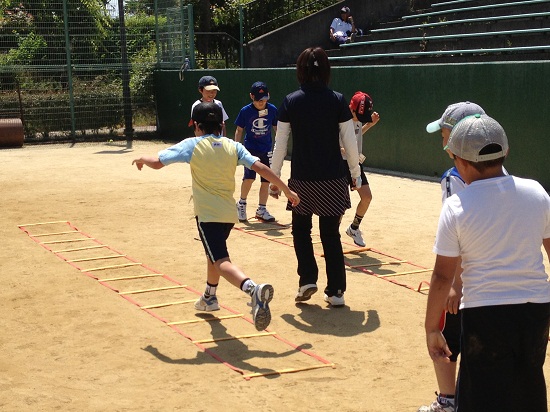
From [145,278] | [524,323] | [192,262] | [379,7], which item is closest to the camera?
[524,323]

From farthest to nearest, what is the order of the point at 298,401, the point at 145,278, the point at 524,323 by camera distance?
1. the point at 145,278
2. the point at 298,401
3. the point at 524,323

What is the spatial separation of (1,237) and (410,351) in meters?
6.10

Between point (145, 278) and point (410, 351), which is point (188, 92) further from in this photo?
point (410, 351)

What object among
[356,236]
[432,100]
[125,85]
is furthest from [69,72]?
[356,236]

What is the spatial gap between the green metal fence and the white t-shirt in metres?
20.8

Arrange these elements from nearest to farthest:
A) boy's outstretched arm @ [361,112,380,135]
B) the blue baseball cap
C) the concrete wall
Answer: boy's outstretched arm @ [361,112,380,135] → the blue baseball cap → the concrete wall

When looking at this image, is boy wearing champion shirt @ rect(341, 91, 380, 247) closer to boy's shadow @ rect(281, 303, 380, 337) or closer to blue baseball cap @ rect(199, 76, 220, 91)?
boy's shadow @ rect(281, 303, 380, 337)

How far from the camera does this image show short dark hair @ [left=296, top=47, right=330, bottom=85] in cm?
722

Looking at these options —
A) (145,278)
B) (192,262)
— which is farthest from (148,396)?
(192,262)

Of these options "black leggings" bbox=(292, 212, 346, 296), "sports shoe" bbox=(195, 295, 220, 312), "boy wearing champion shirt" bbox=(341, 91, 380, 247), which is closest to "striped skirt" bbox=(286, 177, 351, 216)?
"black leggings" bbox=(292, 212, 346, 296)

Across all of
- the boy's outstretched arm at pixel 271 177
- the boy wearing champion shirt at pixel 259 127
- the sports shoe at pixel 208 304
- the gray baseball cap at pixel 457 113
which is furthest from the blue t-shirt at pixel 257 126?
the gray baseball cap at pixel 457 113

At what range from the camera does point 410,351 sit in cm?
629

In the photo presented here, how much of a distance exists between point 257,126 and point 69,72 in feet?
43.9

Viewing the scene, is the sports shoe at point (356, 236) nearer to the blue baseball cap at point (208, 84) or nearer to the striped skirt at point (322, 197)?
the striped skirt at point (322, 197)
